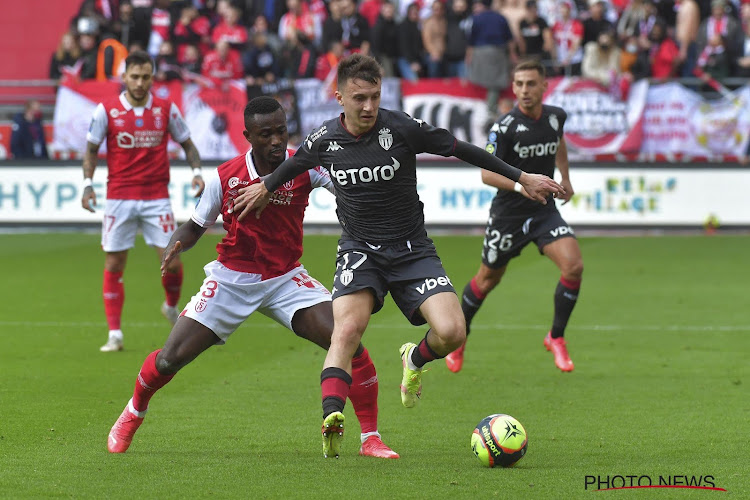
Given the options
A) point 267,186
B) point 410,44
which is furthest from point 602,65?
point 267,186

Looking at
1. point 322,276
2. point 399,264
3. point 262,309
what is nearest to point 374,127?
point 399,264

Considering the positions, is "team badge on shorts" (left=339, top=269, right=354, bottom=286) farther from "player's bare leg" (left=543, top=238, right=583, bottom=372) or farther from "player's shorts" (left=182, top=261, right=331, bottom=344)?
"player's bare leg" (left=543, top=238, right=583, bottom=372)

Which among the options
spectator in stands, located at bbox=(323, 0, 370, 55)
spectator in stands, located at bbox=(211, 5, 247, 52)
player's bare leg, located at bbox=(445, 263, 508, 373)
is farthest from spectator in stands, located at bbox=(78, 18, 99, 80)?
player's bare leg, located at bbox=(445, 263, 508, 373)

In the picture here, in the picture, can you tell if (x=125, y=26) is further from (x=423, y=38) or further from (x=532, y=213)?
(x=532, y=213)

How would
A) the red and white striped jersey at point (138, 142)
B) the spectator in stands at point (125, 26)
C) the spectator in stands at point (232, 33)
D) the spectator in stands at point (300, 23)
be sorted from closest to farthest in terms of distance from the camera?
the red and white striped jersey at point (138, 142) < the spectator in stands at point (232, 33) < the spectator in stands at point (300, 23) < the spectator in stands at point (125, 26)

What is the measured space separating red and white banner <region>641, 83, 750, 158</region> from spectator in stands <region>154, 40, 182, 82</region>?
8.21 m

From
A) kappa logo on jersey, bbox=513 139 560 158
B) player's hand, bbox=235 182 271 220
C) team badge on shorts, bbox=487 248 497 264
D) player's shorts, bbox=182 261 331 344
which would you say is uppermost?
player's hand, bbox=235 182 271 220

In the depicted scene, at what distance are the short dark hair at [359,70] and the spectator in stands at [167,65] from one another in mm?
15158

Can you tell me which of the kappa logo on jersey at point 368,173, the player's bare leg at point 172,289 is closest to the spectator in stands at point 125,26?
the player's bare leg at point 172,289

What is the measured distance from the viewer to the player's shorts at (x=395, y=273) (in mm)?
6539

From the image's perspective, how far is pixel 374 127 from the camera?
21.3 feet

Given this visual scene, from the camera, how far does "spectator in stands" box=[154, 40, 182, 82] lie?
21000mm

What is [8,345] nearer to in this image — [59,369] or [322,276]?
[59,369]

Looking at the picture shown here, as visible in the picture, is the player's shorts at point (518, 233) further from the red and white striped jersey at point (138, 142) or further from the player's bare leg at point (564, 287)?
the red and white striped jersey at point (138, 142)
